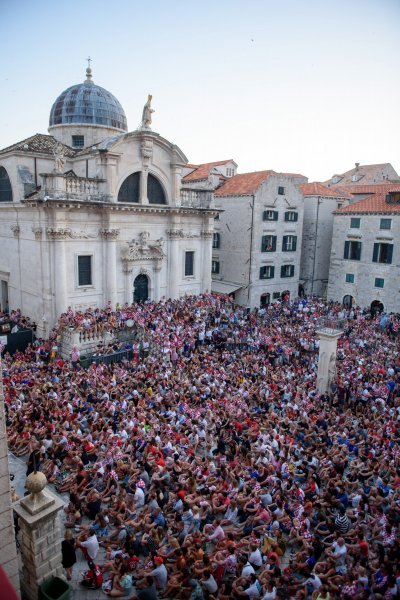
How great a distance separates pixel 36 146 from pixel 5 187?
11.4 ft

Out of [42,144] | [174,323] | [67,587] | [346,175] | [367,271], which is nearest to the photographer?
[67,587]

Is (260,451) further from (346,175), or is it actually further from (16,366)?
(346,175)

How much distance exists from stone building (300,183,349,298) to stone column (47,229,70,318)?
82.0 ft

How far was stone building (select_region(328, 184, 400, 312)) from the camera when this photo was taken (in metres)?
34.8

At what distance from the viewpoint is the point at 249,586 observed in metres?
9.05

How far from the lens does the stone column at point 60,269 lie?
2545cm

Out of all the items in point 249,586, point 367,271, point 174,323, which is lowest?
point 249,586

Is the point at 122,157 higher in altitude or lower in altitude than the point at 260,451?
higher

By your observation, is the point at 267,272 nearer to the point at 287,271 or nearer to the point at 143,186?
the point at 287,271

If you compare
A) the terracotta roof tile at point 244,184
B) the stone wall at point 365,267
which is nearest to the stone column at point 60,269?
the terracotta roof tile at point 244,184

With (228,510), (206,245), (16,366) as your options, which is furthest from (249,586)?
(206,245)

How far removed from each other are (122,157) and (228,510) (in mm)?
22859

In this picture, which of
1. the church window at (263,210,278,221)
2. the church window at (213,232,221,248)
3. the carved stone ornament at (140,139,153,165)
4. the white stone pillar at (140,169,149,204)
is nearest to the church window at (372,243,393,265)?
the church window at (263,210,278,221)

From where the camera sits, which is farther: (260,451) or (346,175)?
(346,175)
